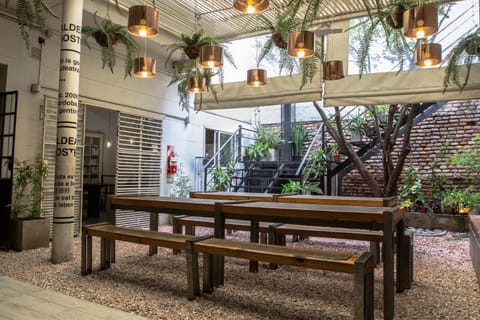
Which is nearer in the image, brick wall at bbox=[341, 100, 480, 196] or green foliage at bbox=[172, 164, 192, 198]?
brick wall at bbox=[341, 100, 480, 196]

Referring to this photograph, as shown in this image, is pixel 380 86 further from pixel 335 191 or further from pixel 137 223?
pixel 137 223

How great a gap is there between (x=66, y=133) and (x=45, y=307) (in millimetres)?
2007

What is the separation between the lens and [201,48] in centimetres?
375

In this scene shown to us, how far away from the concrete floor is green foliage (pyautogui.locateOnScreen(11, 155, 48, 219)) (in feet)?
6.13

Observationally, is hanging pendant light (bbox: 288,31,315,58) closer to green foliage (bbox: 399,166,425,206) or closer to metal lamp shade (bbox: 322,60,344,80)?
metal lamp shade (bbox: 322,60,344,80)

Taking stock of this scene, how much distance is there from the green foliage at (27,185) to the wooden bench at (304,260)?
2.94m

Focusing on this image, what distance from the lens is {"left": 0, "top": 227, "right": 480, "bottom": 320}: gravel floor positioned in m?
2.58

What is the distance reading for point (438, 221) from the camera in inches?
249

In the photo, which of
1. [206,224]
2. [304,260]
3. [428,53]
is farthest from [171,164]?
[304,260]

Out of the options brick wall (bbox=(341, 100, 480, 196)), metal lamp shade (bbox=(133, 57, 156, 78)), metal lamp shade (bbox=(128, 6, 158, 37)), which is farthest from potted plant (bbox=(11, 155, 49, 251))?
brick wall (bbox=(341, 100, 480, 196))

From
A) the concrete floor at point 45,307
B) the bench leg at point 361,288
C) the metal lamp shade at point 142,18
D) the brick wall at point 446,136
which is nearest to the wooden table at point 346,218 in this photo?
the bench leg at point 361,288

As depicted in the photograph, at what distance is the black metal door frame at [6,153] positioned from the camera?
4668 mm

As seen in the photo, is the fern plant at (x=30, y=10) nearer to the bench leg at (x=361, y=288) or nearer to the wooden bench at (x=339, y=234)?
the bench leg at (x=361, y=288)

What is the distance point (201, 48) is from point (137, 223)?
13.1 feet
